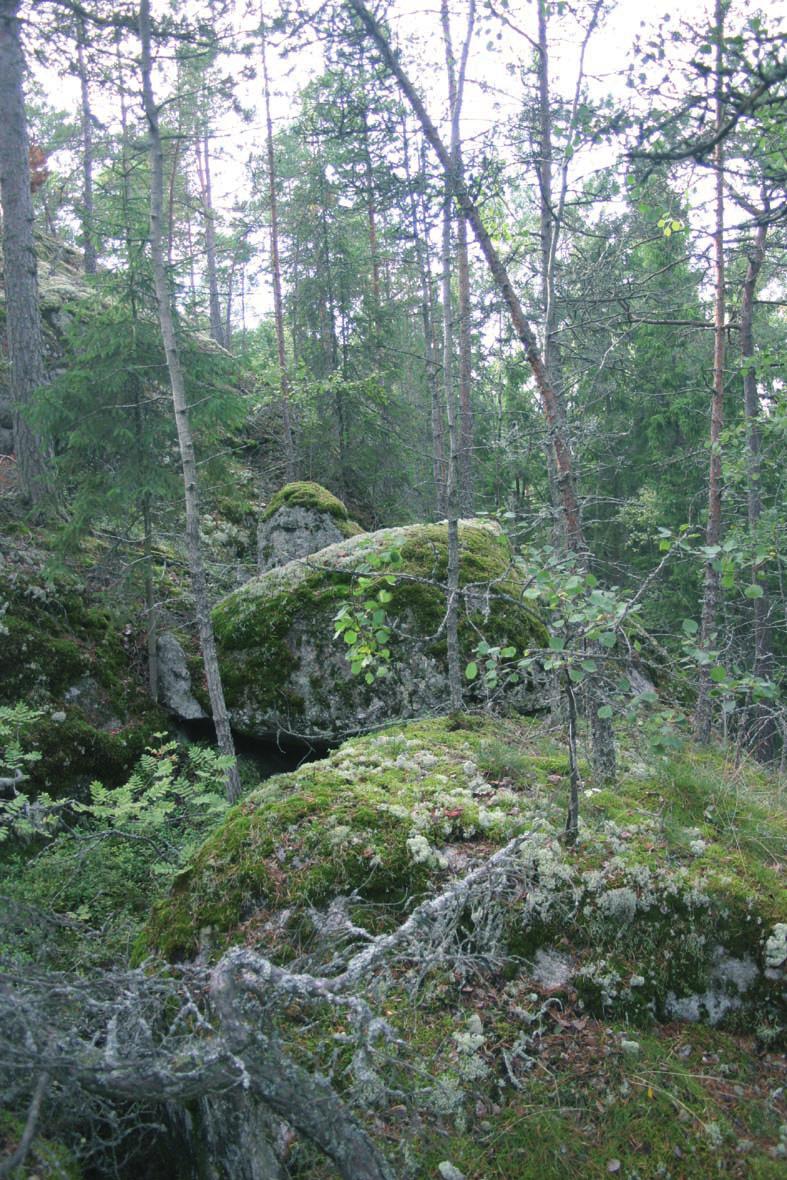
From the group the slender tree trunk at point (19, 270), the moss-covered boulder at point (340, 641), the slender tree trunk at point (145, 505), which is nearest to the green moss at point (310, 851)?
the moss-covered boulder at point (340, 641)

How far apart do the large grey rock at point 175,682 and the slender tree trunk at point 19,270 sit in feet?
11.2

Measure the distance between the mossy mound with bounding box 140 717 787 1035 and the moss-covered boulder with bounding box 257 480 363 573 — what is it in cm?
676

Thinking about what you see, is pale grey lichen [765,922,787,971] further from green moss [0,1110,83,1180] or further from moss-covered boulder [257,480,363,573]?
moss-covered boulder [257,480,363,573]

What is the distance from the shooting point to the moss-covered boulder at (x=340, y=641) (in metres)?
7.38

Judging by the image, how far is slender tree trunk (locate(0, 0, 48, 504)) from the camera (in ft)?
34.0

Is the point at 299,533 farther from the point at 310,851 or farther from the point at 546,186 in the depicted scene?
the point at 310,851

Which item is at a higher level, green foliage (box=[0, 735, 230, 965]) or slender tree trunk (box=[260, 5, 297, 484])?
slender tree trunk (box=[260, 5, 297, 484])

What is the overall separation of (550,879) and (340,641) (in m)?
4.40

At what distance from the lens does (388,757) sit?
4.93 m

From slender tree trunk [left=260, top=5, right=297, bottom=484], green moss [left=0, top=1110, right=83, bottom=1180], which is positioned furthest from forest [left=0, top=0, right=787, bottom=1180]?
slender tree trunk [left=260, top=5, right=297, bottom=484]

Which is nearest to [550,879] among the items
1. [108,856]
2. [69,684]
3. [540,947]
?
[540,947]

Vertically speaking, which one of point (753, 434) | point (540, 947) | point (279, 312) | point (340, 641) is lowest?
point (540, 947)

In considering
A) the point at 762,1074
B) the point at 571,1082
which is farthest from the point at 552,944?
the point at 762,1074

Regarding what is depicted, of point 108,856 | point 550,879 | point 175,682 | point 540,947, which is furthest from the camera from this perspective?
point 175,682
